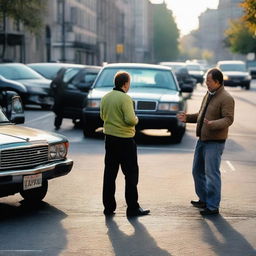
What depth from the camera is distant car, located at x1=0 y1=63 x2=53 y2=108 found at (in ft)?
93.9

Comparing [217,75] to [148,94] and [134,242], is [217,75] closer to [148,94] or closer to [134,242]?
[134,242]

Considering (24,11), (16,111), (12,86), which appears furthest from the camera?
(24,11)

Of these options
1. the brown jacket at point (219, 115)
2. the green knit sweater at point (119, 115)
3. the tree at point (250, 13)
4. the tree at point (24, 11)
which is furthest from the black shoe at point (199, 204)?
the tree at point (24, 11)

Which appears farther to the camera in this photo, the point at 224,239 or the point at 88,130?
the point at 88,130

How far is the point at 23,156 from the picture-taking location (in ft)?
30.8

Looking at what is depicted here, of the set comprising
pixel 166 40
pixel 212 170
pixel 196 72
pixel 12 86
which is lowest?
pixel 166 40

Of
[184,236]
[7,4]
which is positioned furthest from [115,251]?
[7,4]

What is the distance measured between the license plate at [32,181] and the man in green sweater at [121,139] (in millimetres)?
747

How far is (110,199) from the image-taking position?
9.72 metres

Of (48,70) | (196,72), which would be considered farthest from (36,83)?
(196,72)

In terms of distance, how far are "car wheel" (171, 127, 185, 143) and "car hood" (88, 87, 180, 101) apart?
2.09ft

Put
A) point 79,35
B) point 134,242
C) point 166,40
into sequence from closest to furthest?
point 134,242 < point 79,35 < point 166,40

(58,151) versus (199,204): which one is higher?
(58,151)

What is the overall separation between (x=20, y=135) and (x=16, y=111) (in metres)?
1.12
